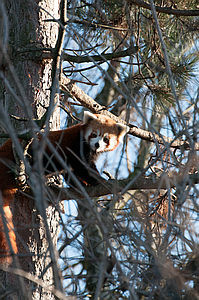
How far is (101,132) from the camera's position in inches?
178

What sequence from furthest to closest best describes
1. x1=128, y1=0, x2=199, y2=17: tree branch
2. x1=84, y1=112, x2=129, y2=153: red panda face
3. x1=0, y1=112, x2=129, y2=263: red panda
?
→ x1=84, y1=112, x2=129, y2=153: red panda face, x1=0, y1=112, x2=129, y2=263: red panda, x1=128, y1=0, x2=199, y2=17: tree branch

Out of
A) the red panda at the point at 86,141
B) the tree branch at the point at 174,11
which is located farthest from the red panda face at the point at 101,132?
the tree branch at the point at 174,11

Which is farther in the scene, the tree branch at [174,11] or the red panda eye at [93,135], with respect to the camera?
the red panda eye at [93,135]

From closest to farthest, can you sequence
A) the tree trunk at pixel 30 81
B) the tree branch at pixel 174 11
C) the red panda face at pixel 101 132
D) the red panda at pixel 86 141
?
the tree trunk at pixel 30 81 → the tree branch at pixel 174 11 → the red panda at pixel 86 141 → the red panda face at pixel 101 132

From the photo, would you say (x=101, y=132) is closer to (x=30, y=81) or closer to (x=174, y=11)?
(x=30, y=81)

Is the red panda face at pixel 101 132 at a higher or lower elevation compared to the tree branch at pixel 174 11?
lower

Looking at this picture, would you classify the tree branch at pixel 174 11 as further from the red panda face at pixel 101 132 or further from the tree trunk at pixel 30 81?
the red panda face at pixel 101 132

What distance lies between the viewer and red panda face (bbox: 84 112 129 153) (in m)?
4.42

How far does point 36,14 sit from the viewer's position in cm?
405

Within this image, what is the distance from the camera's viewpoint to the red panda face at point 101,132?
174 inches

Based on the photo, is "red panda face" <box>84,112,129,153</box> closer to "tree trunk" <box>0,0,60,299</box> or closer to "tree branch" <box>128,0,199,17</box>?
"tree trunk" <box>0,0,60,299</box>

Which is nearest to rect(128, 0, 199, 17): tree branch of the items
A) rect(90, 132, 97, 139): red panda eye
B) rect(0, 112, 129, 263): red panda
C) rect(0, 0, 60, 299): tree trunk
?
rect(0, 0, 60, 299): tree trunk

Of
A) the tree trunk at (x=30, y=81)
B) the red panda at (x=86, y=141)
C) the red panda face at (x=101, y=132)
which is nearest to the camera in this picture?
the tree trunk at (x=30, y=81)

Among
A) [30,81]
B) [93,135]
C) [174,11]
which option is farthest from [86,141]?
[174,11]
